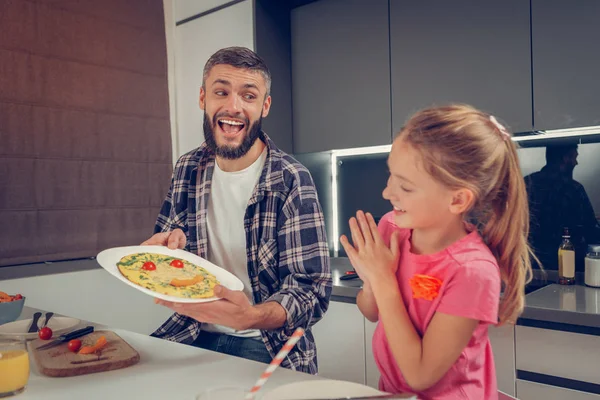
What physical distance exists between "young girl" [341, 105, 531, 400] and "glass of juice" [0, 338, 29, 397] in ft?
2.20

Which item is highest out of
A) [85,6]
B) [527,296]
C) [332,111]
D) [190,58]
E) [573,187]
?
[85,6]

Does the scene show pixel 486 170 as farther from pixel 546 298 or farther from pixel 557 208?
pixel 557 208

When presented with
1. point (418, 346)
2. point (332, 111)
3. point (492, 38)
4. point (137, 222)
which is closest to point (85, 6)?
point (137, 222)

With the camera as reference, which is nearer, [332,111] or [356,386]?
[356,386]

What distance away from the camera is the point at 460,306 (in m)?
1.00

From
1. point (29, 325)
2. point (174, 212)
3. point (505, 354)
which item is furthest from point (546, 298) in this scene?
point (29, 325)

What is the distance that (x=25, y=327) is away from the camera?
54.6 inches

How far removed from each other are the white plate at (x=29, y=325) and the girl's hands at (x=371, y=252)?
2.55 ft

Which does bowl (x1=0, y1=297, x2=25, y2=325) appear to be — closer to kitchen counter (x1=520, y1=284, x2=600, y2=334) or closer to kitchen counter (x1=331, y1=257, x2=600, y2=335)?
kitchen counter (x1=331, y1=257, x2=600, y2=335)

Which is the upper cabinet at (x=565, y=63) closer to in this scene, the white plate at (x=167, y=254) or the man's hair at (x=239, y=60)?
the man's hair at (x=239, y=60)

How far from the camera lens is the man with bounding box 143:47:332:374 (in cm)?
145

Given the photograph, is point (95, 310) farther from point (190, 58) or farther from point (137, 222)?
point (190, 58)

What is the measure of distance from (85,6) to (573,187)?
8.06ft

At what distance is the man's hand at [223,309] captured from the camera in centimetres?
113
